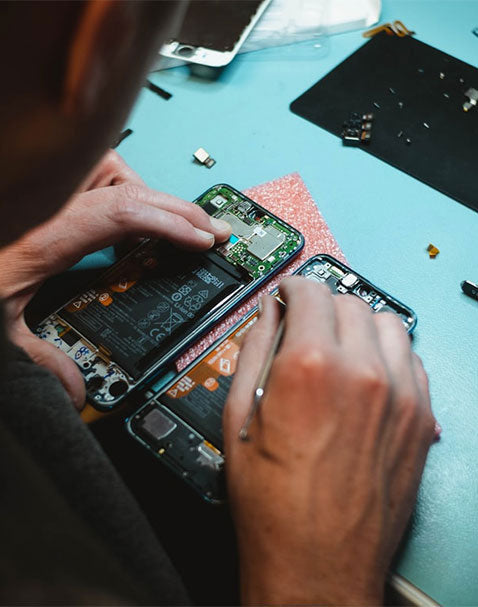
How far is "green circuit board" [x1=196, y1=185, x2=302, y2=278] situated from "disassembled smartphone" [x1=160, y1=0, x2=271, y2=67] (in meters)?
0.47

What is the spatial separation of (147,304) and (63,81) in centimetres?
67

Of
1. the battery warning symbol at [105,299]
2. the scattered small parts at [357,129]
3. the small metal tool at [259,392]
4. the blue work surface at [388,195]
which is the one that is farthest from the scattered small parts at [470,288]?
the battery warning symbol at [105,299]

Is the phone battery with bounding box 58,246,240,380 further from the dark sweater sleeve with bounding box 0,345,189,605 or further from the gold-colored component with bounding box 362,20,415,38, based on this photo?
the gold-colored component with bounding box 362,20,415,38

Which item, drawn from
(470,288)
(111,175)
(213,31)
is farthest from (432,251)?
(213,31)

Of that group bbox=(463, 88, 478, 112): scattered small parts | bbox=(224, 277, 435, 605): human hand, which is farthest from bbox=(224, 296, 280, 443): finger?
bbox=(463, 88, 478, 112): scattered small parts

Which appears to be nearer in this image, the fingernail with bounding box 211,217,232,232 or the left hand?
the left hand

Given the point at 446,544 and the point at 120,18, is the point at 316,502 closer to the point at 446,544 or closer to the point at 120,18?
the point at 446,544

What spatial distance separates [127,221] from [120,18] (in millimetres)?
642

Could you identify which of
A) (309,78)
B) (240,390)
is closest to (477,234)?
(309,78)

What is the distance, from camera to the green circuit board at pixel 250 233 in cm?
116

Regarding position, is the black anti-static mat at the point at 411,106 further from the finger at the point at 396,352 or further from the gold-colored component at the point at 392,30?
the finger at the point at 396,352

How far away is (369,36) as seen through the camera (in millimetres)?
1614

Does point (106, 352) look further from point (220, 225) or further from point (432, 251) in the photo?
point (432, 251)

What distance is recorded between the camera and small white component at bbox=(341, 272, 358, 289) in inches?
43.5
